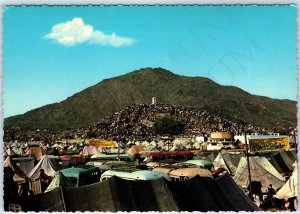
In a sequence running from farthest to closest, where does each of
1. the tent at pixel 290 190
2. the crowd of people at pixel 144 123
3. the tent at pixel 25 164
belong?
the crowd of people at pixel 144 123
the tent at pixel 25 164
the tent at pixel 290 190

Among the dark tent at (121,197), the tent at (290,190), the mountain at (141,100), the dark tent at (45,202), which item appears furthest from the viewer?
the mountain at (141,100)

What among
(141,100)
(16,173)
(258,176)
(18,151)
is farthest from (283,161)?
(141,100)

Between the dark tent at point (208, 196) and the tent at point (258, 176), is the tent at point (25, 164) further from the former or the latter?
the dark tent at point (208, 196)

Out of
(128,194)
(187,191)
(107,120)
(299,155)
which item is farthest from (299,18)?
(107,120)

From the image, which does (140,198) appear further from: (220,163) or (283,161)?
(283,161)

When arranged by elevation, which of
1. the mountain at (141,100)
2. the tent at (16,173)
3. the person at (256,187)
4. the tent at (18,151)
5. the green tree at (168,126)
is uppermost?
the mountain at (141,100)

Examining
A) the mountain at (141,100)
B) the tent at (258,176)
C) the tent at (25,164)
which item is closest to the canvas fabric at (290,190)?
the tent at (258,176)
